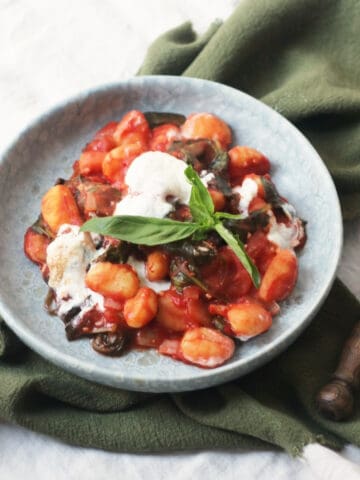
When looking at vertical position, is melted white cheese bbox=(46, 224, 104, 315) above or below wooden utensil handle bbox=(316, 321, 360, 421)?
above

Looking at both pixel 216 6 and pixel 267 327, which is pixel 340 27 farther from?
pixel 267 327

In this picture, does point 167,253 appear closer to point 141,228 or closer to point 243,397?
point 141,228

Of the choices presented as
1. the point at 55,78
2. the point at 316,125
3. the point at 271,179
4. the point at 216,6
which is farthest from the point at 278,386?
the point at 216,6

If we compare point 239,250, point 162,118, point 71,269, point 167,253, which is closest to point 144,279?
point 167,253

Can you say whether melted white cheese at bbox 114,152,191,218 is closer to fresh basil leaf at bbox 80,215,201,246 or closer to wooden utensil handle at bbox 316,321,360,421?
fresh basil leaf at bbox 80,215,201,246

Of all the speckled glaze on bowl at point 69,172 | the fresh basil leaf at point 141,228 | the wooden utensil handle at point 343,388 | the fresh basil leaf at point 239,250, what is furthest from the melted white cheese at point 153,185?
the wooden utensil handle at point 343,388

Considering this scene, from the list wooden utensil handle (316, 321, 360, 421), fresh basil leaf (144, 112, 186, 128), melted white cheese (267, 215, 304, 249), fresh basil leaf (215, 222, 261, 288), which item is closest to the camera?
fresh basil leaf (215, 222, 261, 288)

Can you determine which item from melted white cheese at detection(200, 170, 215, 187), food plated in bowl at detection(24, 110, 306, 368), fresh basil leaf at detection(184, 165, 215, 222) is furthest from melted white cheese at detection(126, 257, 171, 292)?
melted white cheese at detection(200, 170, 215, 187)
